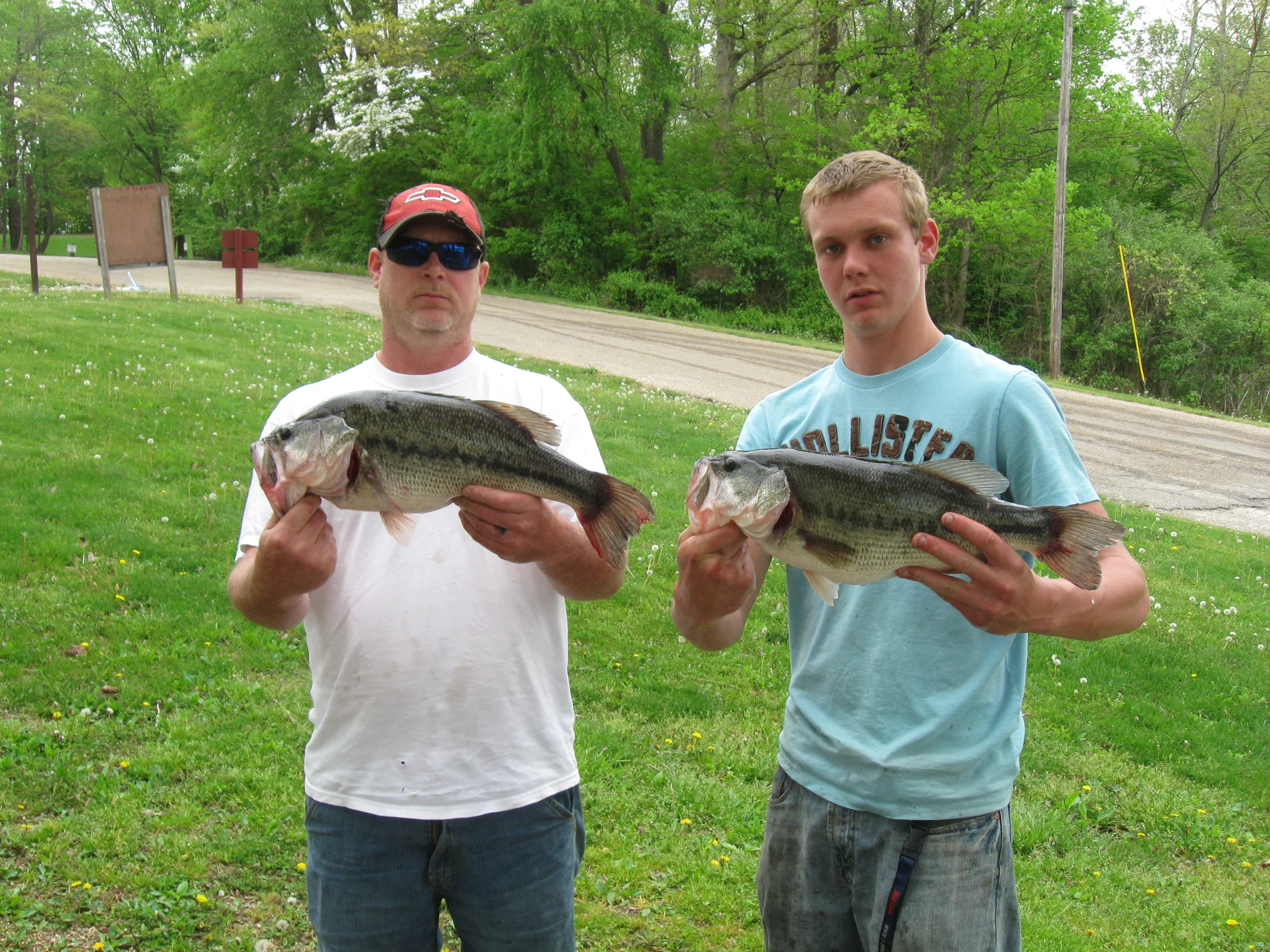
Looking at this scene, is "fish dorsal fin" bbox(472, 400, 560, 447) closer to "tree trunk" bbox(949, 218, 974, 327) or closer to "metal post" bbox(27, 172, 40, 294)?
"metal post" bbox(27, 172, 40, 294)

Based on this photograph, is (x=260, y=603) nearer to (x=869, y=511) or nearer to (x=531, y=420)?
(x=531, y=420)

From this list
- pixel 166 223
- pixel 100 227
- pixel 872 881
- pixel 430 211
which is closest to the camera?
pixel 872 881

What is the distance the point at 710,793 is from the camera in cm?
524

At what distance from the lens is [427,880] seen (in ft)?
8.92

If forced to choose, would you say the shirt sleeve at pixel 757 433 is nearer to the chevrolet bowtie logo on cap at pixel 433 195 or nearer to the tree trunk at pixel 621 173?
the chevrolet bowtie logo on cap at pixel 433 195

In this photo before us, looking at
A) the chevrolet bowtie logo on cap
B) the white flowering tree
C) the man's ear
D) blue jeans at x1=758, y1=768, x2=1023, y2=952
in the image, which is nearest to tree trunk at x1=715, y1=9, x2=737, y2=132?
Result: the white flowering tree

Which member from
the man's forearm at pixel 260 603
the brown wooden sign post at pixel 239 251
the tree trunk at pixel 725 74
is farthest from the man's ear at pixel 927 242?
the tree trunk at pixel 725 74

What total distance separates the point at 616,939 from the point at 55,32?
70.9 m

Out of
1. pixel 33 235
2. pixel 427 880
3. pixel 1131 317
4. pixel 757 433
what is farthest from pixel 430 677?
pixel 1131 317

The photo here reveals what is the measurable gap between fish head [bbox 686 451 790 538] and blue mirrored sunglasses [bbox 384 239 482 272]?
110 cm

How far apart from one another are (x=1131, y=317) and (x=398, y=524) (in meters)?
32.6

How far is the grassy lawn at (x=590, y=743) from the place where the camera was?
4305 mm

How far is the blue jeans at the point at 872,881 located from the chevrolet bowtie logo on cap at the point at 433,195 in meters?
2.07

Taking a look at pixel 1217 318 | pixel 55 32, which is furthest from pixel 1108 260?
pixel 55 32
